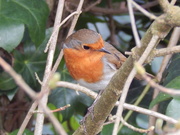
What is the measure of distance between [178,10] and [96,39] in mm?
1309

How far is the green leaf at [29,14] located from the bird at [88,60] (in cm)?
25

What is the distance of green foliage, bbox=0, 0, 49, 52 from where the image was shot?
1979 mm

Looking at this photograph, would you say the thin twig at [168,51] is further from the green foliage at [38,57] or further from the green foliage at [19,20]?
the green foliage at [19,20]

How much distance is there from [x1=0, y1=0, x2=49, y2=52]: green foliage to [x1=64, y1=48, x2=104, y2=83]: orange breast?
35 cm

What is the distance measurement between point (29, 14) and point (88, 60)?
509 mm

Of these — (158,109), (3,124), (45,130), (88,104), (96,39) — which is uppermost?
(96,39)

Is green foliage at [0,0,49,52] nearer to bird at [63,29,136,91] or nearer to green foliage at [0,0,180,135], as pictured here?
green foliage at [0,0,180,135]

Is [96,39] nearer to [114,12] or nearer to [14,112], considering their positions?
[114,12]

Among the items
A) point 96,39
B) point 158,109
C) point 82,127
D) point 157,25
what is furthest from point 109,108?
point 96,39

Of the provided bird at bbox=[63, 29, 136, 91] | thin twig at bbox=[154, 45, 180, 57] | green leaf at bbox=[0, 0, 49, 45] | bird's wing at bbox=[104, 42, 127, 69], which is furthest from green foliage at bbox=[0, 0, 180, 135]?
thin twig at bbox=[154, 45, 180, 57]

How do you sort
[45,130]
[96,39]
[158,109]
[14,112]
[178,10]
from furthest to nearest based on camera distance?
[45,130] → [14,112] → [96,39] → [158,109] → [178,10]

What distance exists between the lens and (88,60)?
2439 mm

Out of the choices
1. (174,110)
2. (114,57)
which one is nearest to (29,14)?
(114,57)

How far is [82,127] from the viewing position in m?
1.75
